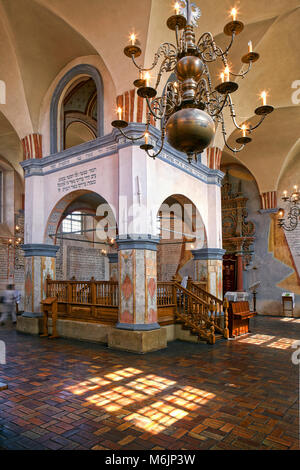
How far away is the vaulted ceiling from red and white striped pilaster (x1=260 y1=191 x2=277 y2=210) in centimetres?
322

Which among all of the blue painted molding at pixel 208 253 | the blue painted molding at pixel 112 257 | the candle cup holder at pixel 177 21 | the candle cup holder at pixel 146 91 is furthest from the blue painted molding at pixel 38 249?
the candle cup holder at pixel 177 21

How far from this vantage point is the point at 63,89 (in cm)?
946

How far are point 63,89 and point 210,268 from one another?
6.72 m

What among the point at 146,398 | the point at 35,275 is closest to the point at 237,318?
the point at 146,398

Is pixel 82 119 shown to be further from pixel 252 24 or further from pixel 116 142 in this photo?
pixel 252 24

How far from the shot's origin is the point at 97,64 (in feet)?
27.8

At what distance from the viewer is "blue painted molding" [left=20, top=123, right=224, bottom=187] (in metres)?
7.32

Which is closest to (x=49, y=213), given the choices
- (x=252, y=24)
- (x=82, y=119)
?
(x=82, y=119)

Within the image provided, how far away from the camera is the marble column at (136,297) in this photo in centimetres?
677

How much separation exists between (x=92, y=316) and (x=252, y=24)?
308 inches

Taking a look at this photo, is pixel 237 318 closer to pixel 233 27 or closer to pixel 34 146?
pixel 233 27

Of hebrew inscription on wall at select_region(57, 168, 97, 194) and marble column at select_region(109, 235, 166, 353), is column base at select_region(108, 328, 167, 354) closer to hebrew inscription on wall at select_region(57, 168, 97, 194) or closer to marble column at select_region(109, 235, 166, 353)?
marble column at select_region(109, 235, 166, 353)

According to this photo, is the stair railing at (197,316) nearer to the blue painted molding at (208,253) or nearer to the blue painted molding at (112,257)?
the blue painted molding at (208,253)

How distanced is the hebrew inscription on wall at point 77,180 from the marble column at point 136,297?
2048 mm
